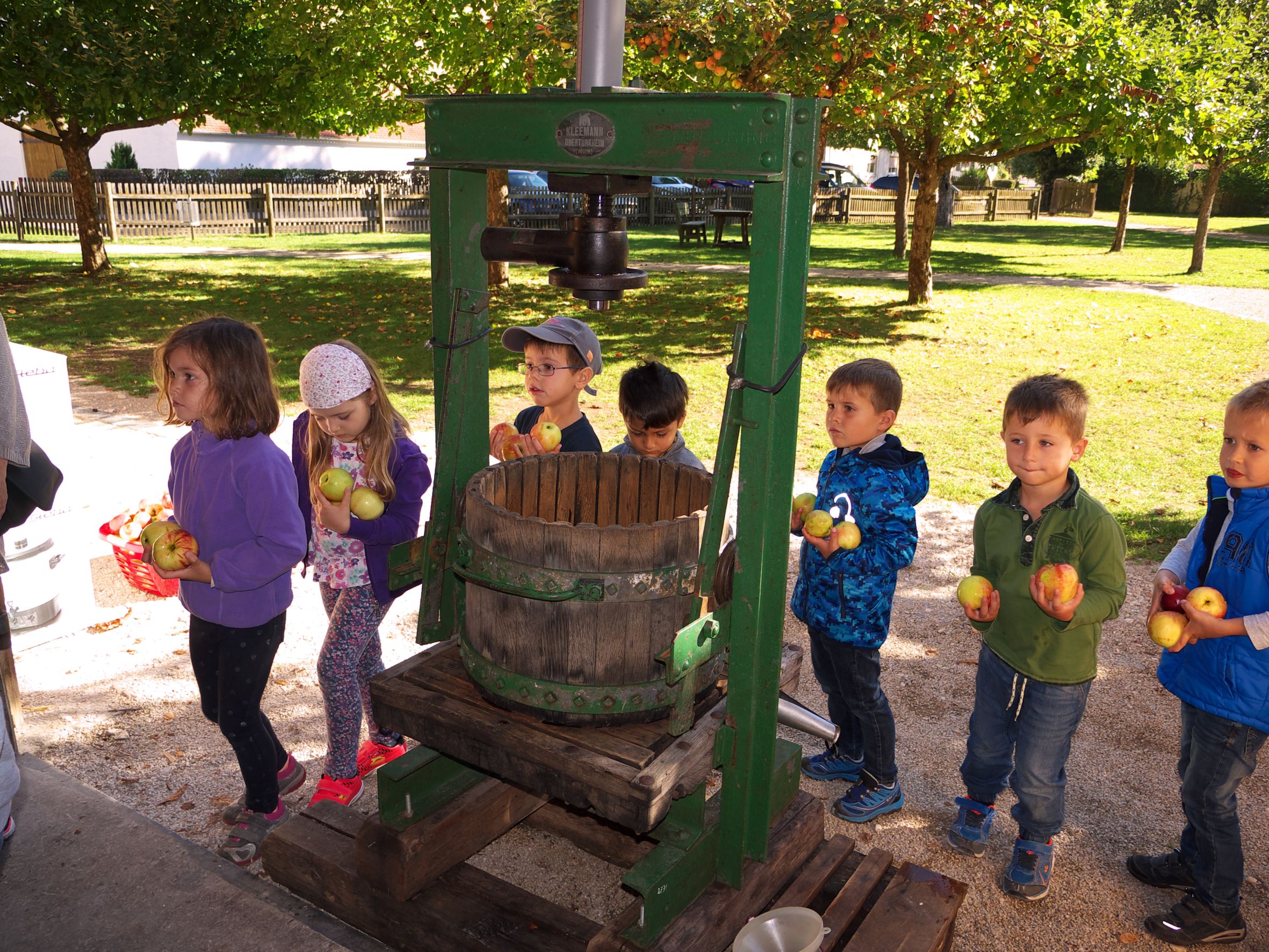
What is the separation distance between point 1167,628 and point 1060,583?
0.32 metres

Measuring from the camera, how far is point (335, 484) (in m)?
3.34

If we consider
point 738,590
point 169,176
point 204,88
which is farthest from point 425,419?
point 169,176

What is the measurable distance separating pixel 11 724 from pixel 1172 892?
4110 mm

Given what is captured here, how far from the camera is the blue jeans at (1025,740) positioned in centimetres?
320

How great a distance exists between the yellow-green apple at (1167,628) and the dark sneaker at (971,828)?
0.97 m

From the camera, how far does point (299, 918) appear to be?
2.98 m

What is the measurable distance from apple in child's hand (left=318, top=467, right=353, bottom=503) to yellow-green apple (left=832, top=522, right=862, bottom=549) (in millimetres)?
1622

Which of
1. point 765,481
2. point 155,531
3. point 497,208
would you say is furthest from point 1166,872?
point 497,208

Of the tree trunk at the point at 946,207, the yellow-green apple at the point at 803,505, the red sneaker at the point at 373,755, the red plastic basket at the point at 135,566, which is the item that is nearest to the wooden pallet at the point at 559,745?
the yellow-green apple at the point at 803,505

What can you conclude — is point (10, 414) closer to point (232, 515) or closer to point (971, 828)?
point (232, 515)

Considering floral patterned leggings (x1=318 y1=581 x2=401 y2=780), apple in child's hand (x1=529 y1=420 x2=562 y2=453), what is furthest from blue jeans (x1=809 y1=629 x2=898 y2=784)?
floral patterned leggings (x1=318 y1=581 x2=401 y2=780)

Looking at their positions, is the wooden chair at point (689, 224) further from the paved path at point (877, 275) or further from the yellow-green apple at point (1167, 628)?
the yellow-green apple at point (1167, 628)

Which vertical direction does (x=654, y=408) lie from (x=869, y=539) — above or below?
above

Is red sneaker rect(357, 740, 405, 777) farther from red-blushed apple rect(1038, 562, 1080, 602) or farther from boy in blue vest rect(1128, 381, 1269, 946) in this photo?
boy in blue vest rect(1128, 381, 1269, 946)
